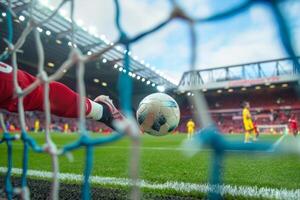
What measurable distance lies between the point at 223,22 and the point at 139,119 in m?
1.54

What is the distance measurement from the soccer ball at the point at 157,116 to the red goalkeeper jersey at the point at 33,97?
0.51 metres

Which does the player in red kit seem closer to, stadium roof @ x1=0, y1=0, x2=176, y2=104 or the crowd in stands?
stadium roof @ x1=0, y1=0, x2=176, y2=104

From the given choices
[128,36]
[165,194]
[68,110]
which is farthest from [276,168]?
[128,36]

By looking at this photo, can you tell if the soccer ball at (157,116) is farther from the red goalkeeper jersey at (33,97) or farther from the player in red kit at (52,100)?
the red goalkeeper jersey at (33,97)

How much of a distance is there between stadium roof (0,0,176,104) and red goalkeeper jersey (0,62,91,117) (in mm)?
7516

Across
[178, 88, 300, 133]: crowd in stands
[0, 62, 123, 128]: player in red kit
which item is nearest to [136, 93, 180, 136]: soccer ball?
[0, 62, 123, 128]: player in red kit

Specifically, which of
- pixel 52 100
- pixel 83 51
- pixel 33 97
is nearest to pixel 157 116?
pixel 52 100

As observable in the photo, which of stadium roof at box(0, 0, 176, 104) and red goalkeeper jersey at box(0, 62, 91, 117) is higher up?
Result: stadium roof at box(0, 0, 176, 104)

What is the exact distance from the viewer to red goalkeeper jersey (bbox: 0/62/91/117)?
67.8 inches

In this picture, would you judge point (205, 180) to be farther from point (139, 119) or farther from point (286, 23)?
point (286, 23)

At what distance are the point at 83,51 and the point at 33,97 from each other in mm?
15676

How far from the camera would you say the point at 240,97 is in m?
25.9

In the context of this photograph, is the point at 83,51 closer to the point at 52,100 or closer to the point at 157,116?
the point at 157,116

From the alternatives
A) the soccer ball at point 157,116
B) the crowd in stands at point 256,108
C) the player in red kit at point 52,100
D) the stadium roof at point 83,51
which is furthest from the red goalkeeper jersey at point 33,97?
the crowd in stands at point 256,108
